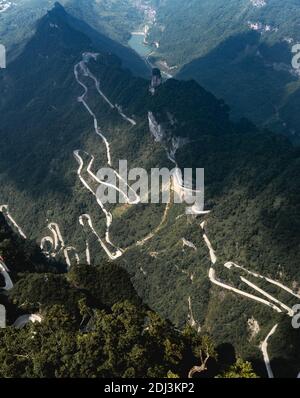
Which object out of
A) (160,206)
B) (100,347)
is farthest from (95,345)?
(160,206)

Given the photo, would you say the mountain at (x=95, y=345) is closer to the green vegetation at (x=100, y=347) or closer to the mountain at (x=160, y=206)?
the green vegetation at (x=100, y=347)

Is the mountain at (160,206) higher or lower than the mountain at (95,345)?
lower

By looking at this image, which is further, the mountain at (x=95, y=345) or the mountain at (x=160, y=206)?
the mountain at (x=160, y=206)

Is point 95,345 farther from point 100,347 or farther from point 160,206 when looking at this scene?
point 160,206

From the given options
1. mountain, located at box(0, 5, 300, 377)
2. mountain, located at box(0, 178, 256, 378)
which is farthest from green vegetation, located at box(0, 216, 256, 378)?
mountain, located at box(0, 5, 300, 377)

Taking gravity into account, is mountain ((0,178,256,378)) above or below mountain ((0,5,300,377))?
above

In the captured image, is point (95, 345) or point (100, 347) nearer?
point (95, 345)

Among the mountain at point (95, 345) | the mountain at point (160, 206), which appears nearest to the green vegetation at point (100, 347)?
the mountain at point (95, 345)

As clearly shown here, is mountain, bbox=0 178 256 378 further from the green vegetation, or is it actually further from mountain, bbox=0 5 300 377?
mountain, bbox=0 5 300 377
